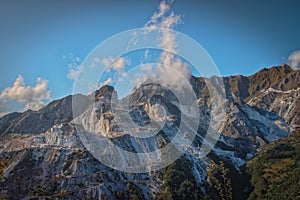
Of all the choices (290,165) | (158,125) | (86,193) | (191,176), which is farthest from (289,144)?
(86,193)

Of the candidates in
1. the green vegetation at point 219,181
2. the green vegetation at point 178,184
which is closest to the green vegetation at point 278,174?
the green vegetation at point 219,181

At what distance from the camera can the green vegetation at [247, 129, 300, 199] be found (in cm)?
8938

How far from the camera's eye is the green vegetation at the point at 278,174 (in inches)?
3519

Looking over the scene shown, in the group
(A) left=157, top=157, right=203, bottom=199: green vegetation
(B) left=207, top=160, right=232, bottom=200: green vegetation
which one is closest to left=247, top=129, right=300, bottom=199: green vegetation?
(B) left=207, top=160, right=232, bottom=200: green vegetation

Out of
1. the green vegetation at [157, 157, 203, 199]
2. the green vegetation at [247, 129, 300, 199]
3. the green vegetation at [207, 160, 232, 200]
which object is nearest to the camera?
the green vegetation at [207, 160, 232, 200]

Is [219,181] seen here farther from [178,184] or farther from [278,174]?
[278,174]

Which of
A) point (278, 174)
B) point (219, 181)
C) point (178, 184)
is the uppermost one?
point (178, 184)

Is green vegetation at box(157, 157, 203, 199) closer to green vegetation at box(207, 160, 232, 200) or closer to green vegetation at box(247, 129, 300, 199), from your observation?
green vegetation at box(207, 160, 232, 200)

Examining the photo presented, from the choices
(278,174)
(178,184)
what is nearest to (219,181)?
(178,184)

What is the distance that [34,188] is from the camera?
78812 mm

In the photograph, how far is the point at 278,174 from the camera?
97438 millimetres

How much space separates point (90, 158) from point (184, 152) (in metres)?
44.6

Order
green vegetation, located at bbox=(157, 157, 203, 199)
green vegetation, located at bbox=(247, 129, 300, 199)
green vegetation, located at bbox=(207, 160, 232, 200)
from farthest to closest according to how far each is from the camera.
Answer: green vegetation, located at bbox=(157, 157, 203, 199)
green vegetation, located at bbox=(247, 129, 300, 199)
green vegetation, located at bbox=(207, 160, 232, 200)

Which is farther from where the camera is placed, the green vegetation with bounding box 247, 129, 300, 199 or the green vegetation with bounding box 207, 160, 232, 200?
the green vegetation with bounding box 247, 129, 300, 199
